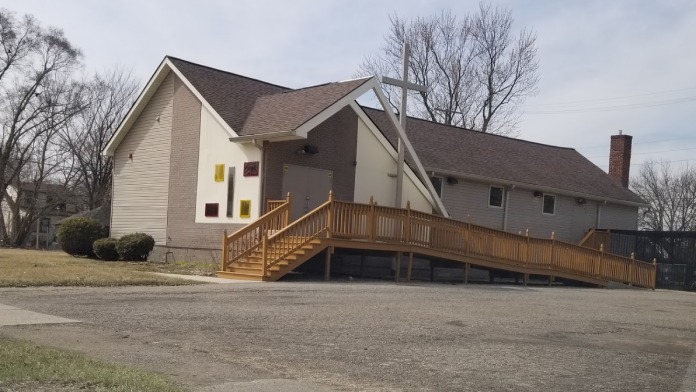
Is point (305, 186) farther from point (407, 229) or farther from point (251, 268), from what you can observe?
point (251, 268)

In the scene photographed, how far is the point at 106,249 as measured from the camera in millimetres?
26203

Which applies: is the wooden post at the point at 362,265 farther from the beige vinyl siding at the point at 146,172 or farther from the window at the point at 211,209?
the beige vinyl siding at the point at 146,172

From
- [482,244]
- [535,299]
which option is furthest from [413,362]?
[482,244]

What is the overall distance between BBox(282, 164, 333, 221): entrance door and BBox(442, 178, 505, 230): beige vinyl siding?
23.6ft

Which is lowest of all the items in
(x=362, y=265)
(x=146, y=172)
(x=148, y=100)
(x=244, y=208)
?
(x=362, y=265)

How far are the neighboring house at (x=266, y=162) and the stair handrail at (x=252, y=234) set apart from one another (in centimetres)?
169

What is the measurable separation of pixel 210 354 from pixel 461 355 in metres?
2.92

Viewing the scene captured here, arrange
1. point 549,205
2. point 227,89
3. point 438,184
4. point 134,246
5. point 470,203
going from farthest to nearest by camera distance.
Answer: point 549,205
point 470,203
point 438,184
point 227,89
point 134,246

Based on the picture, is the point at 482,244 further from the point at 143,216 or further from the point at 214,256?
the point at 143,216

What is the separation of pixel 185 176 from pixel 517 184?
14.2 metres

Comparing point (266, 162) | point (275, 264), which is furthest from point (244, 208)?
point (275, 264)

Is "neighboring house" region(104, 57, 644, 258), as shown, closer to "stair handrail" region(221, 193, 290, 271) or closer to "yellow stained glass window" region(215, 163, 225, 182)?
"yellow stained glass window" region(215, 163, 225, 182)

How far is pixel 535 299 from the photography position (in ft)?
57.6

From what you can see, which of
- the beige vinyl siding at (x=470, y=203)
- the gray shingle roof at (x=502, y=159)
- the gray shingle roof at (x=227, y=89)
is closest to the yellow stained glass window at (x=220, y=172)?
the gray shingle roof at (x=227, y=89)
